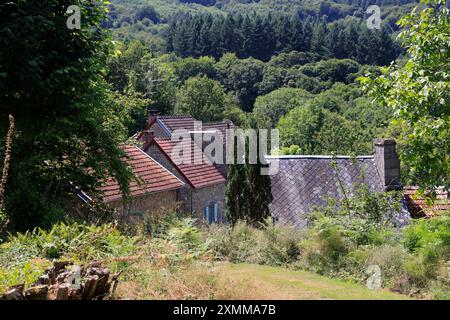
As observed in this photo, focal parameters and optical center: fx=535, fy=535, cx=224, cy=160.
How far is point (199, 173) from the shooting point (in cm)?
2464

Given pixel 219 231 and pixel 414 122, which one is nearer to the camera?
pixel 414 122

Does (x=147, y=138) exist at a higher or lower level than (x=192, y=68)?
lower

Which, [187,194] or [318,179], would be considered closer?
[318,179]

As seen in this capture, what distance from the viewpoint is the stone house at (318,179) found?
19.6 metres

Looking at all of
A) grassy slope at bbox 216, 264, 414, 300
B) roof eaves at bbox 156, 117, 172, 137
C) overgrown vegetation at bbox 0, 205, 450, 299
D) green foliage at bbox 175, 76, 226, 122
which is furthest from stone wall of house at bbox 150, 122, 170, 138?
green foliage at bbox 175, 76, 226, 122

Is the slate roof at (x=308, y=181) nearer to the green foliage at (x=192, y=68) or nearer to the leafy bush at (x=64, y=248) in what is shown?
the leafy bush at (x=64, y=248)

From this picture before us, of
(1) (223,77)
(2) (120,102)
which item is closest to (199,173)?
(2) (120,102)

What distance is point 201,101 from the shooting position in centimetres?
6769

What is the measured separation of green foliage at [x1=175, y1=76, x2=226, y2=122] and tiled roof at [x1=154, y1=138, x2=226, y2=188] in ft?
128

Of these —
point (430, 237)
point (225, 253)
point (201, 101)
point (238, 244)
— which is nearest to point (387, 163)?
point (430, 237)

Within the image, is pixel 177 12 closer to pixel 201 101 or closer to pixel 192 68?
pixel 192 68

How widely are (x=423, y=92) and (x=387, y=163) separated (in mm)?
10821

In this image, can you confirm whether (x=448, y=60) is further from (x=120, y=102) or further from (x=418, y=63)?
(x=120, y=102)

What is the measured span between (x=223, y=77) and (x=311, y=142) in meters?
46.8
